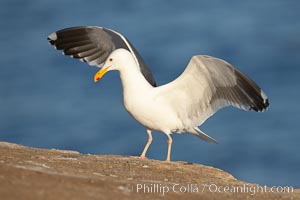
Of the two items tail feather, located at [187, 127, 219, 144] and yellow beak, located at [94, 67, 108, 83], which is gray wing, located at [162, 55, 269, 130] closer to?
tail feather, located at [187, 127, 219, 144]

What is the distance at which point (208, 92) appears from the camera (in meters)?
10.8

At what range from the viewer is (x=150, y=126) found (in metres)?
10.6

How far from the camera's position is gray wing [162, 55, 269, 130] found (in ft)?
34.6

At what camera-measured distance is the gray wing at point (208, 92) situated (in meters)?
10.5

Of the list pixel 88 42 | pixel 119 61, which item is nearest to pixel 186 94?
pixel 119 61

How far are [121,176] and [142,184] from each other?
617 millimetres

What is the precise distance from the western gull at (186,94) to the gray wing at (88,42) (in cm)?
171

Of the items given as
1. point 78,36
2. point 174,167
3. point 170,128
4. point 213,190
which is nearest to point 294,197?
point 213,190

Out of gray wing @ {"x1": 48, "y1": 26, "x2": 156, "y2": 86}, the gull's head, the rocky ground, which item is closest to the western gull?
the gull's head

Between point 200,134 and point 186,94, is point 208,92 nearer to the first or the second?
point 186,94

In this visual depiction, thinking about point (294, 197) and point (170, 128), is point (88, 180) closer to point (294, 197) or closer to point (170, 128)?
point (294, 197)

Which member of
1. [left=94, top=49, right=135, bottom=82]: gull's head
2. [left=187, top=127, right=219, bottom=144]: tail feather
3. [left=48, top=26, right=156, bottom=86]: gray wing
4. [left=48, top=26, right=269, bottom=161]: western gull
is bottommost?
[left=187, top=127, right=219, bottom=144]: tail feather

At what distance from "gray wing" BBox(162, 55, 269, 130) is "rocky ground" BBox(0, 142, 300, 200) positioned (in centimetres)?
89

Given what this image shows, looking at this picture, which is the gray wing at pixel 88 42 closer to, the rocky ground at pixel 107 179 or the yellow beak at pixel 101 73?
the yellow beak at pixel 101 73
